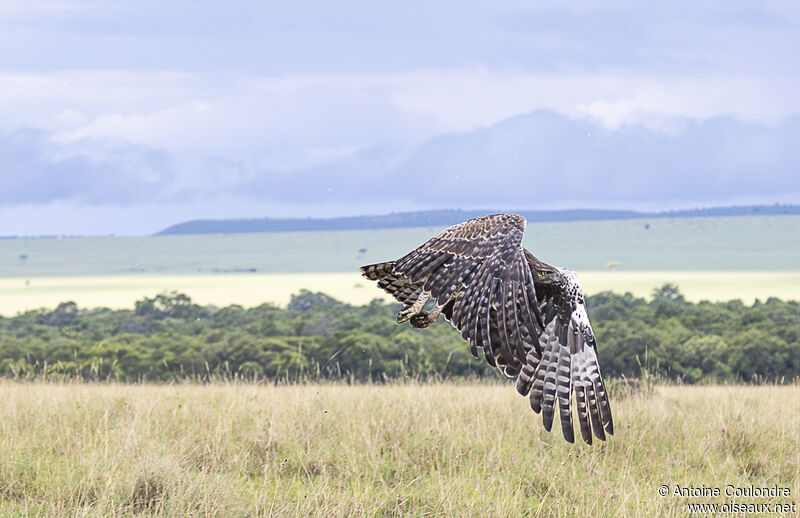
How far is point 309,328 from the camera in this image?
37.5 metres

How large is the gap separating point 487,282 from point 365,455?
3.36 meters

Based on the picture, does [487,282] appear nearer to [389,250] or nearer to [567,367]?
[567,367]

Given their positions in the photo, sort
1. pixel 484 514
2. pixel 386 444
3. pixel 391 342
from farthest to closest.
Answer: pixel 391 342, pixel 386 444, pixel 484 514

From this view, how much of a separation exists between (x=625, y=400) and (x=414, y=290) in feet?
17.6

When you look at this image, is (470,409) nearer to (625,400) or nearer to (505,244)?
(625,400)

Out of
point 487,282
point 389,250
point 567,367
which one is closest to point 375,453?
point 567,367

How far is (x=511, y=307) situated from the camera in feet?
22.3

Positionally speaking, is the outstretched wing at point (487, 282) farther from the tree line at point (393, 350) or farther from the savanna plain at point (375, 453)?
the tree line at point (393, 350)

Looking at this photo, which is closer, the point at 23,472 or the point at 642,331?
the point at 23,472

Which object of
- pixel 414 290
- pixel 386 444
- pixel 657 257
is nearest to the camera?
pixel 414 290

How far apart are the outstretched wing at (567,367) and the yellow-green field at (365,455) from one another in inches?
31.9

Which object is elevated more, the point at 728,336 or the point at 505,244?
the point at 505,244

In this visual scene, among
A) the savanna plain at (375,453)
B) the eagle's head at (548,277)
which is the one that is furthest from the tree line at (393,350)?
the eagle's head at (548,277)

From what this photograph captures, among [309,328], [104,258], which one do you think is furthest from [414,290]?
[104,258]
